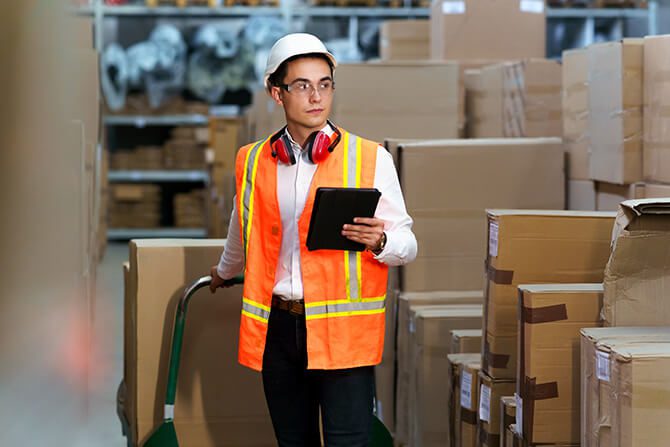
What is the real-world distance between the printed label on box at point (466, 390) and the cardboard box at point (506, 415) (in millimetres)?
221

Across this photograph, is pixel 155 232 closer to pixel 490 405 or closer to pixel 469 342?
pixel 469 342

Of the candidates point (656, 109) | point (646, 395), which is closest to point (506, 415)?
point (646, 395)

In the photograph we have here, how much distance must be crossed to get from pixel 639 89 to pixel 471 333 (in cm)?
88

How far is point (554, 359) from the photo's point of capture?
217 centimetres

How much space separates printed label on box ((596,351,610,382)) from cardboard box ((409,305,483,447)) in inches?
52.8

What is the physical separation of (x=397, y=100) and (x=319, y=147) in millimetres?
1932

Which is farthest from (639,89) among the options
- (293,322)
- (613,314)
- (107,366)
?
(107,366)

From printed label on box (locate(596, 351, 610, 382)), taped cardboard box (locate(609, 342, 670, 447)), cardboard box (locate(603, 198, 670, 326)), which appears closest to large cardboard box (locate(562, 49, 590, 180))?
cardboard box (locate(603, 198, 670, 326))

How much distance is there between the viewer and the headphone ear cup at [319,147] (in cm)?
215

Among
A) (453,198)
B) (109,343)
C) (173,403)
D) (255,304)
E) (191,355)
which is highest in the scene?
(453,198)

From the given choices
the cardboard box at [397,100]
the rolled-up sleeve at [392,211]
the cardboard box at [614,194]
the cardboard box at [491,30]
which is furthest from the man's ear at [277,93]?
the cardboard box at [491,30]

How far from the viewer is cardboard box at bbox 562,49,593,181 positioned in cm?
343

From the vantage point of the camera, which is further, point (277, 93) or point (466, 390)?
point (466, 390)

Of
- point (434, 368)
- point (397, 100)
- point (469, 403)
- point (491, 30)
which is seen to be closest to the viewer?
point (469, 403)
